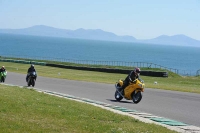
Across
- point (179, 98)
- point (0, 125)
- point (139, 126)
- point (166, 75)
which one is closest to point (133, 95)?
point (179, 98)

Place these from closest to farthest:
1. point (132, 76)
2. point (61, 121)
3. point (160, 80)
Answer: point (61, 121) → point (132, 76) → point (160, 80)

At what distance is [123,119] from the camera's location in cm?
1099

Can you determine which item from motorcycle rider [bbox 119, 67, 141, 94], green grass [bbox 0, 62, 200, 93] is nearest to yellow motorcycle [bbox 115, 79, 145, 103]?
motorcycle rider [bbox 119, 67, 141, 94]

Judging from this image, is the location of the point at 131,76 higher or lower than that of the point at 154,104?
higher

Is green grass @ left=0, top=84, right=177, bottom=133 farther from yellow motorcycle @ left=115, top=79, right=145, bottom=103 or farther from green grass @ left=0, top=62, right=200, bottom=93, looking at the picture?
green grass @ left=0, top=62, right=200, bottom=93

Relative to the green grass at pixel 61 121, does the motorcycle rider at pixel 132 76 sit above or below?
above

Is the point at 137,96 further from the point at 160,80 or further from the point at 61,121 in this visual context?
the point at 160,80

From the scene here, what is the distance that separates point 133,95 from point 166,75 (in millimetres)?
25384

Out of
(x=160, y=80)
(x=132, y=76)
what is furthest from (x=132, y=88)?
(x=160, y=80)

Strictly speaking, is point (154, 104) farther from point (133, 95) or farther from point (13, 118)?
point (13, 118)

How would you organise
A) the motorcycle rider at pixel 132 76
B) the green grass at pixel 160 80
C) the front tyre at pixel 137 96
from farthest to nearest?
the green grass at pixel 160 80
the front tyre at pixel 137 96
the motorcycle rider at pixel 132 76

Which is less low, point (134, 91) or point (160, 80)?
point (134, 91)

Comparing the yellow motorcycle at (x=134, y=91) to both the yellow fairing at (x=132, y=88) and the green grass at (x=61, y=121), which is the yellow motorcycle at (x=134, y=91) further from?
the green grass at (x=61, y=121)

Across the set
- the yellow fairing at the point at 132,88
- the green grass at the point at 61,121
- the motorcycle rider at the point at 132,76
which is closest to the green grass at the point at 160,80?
the motorcycle rider at the point at 132,76
